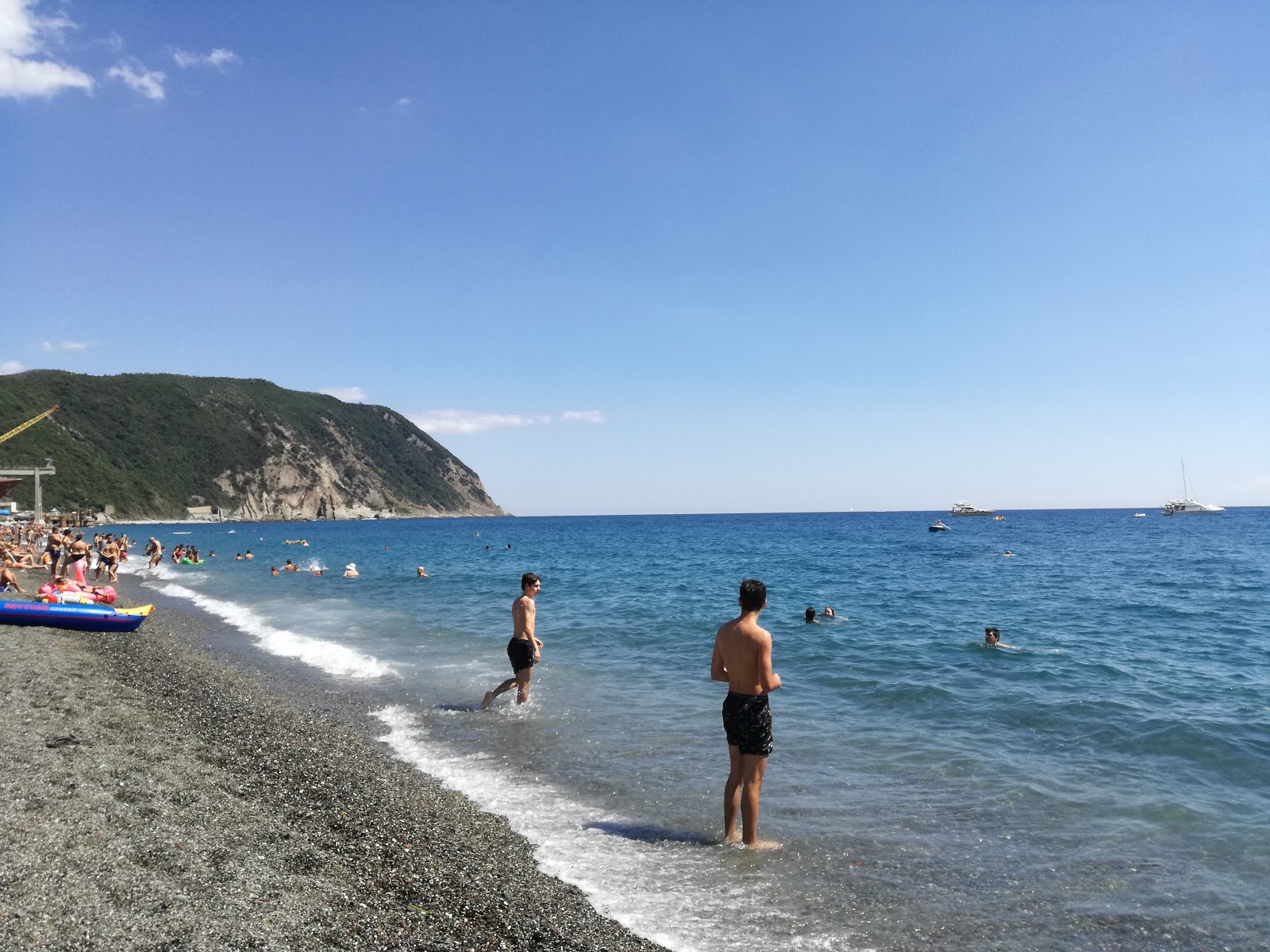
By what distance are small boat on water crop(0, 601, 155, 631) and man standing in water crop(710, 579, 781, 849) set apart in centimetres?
1628

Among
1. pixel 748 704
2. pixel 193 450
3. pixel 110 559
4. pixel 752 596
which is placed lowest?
pixel 110 559

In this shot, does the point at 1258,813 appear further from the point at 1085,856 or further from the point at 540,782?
the point at 540,782

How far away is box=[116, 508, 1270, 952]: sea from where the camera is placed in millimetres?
5492

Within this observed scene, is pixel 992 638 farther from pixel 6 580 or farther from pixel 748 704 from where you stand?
pixel 6 580

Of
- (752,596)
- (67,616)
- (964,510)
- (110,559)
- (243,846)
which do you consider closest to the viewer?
(243,846)

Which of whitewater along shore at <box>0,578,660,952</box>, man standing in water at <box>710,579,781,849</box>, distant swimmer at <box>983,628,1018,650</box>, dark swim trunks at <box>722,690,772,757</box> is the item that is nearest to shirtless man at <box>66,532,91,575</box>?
whitewater along shore at <box>0,578,660,952</box>

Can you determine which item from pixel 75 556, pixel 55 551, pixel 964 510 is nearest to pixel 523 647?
pixel 75 556

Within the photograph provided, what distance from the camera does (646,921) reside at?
17.0ft

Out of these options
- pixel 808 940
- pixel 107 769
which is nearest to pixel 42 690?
pixel 107 769

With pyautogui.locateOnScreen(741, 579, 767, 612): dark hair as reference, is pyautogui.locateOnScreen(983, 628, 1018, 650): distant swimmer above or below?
below

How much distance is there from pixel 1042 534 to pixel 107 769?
90.2 meters

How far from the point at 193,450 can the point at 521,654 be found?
152 meters

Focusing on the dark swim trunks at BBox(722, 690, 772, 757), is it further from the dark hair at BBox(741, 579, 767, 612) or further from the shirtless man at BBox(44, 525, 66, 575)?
the shirtless man at BBox(44, 525, 66, 575)

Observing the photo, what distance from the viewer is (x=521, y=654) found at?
36.9 ft
